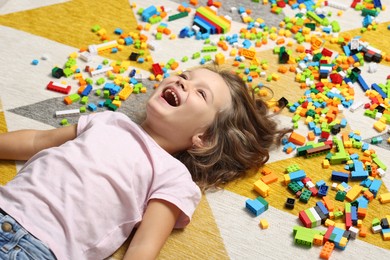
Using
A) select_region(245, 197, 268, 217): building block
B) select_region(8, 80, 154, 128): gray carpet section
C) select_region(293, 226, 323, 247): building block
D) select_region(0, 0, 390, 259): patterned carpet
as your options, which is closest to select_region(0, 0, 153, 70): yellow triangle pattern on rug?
select_region(0, 0, 390, 259): patterned carpet

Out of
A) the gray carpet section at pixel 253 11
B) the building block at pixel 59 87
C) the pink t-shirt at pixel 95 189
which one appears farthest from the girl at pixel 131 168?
the gray carpet section at pixel 253 11

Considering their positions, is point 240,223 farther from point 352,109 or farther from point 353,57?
point 353,57

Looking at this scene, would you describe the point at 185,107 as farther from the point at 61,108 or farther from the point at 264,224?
the point at 61,108

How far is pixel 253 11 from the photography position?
7.26 ft

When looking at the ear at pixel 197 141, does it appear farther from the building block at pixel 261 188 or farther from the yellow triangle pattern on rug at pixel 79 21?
the yellow triangle pattern on rug at pixel 79 21

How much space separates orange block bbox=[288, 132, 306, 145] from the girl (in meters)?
0.05

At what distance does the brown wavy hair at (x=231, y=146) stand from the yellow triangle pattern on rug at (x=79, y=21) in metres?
0.48

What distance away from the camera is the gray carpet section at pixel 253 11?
217cm

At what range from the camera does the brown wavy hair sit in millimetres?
1533

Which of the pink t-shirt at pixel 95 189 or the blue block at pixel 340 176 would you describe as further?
the blue block at pixel 340 176

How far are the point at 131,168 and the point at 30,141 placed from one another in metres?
0.32

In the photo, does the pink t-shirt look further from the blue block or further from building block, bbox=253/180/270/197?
the blue block

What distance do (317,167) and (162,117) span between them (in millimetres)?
491

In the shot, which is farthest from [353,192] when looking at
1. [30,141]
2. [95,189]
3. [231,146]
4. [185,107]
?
[30,141]
